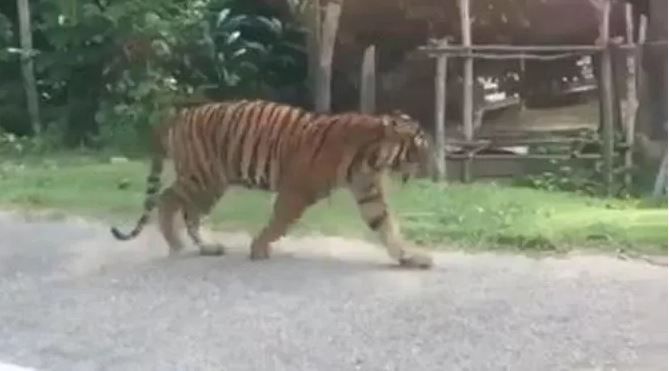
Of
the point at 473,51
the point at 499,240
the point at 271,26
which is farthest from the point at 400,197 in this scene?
the point at 271,26

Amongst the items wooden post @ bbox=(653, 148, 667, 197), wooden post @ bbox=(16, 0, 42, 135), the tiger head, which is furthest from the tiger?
wooden post @ bbox=(16, 0, 42, 135)

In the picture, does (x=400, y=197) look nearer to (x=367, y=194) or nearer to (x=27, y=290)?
(x=367, y=194)

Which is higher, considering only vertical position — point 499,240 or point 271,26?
point 271,26

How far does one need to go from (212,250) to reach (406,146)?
503mm

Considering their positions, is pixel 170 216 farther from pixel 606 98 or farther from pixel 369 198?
pixel 606 98

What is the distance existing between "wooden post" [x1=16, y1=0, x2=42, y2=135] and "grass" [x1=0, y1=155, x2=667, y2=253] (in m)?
0.76

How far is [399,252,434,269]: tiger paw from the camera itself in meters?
3.27

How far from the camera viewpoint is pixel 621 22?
357 cm

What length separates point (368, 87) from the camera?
3.81 m

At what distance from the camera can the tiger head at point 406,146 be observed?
358 cm

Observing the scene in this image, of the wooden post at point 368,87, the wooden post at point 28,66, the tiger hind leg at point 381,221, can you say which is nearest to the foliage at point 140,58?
the wooden post at point 28,66

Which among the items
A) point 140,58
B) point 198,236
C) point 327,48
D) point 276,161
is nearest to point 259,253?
point 198,236

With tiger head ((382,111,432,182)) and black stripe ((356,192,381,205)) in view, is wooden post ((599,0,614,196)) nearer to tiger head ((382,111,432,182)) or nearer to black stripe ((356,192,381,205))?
tiger head ((382,111,432,182))

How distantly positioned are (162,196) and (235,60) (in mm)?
426
